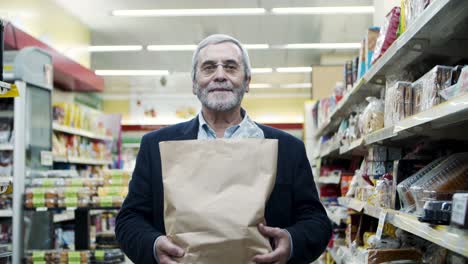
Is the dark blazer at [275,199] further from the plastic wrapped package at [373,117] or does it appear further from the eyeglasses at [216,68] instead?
the plastic wrapped package at [373,117]

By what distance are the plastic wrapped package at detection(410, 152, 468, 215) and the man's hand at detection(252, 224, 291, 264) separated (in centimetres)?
46

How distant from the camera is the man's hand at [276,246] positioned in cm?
148

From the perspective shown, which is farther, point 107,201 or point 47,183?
point 47,183

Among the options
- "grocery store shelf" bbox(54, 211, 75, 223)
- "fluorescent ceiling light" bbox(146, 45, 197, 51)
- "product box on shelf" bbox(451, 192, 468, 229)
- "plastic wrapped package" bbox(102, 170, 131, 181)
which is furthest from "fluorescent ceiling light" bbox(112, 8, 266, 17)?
"product box on shelf" bbox(451, 192, 468, 229)

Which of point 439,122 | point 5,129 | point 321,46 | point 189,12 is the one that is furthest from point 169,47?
point 439,122

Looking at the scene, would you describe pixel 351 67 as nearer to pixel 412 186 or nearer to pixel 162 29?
pixel 412 186

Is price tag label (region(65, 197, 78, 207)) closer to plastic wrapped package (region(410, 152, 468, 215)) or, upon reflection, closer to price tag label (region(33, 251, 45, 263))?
price tag label (region(33, 251, 45, 263))

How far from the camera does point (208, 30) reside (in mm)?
10438

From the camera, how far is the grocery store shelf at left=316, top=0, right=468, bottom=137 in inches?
62.6

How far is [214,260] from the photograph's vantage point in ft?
4.77

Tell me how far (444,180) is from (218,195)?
0.78 metres

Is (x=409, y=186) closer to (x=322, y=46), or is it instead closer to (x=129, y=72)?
(x=322, y=46)

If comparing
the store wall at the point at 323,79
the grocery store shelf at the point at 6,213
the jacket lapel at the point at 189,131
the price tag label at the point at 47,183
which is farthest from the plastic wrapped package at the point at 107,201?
the store wall at the point at 323,79

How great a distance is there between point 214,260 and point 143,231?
0.39 metres
